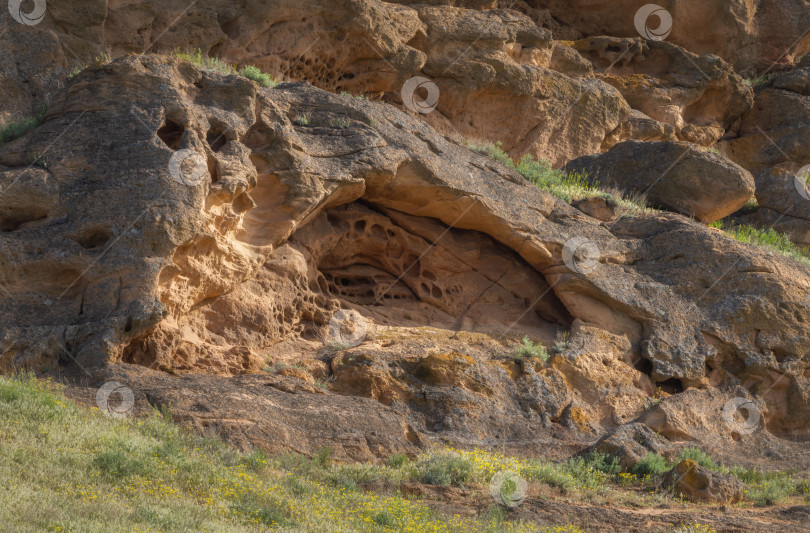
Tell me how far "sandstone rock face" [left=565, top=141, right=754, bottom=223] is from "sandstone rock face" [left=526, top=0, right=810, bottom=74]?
7.17 metres

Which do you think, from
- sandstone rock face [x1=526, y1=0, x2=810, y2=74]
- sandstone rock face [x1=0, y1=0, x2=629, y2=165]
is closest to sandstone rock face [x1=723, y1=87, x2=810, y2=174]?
sandstone rock face [x1=526, y1=0, x2=810, y2=74]

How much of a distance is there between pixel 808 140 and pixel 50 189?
646 inches

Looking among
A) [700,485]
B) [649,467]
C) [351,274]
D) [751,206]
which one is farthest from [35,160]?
[751,206]

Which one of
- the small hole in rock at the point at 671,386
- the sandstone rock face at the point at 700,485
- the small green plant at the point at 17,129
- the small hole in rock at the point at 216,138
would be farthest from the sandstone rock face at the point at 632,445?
the small green plant at the point at 17,129

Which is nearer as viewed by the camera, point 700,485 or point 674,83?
point 700,485

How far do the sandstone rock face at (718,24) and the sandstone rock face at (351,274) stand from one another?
9.83 m

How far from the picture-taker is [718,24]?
2198 cm

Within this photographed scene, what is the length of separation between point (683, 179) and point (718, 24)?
365 inches

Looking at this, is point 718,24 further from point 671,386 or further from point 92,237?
point 92,237

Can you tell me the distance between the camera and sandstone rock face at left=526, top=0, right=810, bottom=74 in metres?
21.5

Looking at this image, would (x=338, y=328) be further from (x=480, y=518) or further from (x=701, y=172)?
(x=701, y=172)

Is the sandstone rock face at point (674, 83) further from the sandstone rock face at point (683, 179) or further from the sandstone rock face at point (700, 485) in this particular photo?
the sandstone rock face at point (700, 485)

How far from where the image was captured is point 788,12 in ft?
74.7

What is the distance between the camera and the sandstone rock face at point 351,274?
8.61 m
